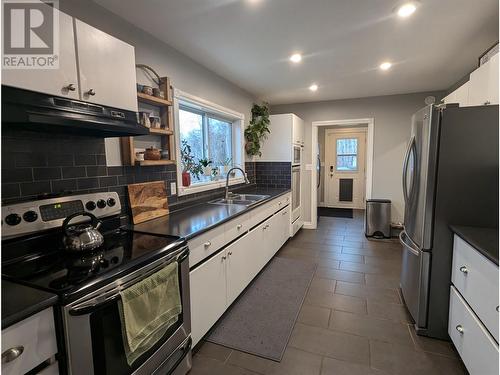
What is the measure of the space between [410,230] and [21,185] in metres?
2.71

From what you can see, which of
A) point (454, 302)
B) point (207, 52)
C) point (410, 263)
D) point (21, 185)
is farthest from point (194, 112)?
point (454, 302)

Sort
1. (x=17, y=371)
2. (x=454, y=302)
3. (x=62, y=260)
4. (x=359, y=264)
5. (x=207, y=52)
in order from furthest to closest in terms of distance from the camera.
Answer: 1. (x=359, y=264)
2. (x=207, y=52)
3. (x=454, y=302)
4. (x=62, y=260)
5. (x=17, y=371)

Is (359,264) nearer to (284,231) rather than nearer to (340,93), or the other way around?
(284,231)

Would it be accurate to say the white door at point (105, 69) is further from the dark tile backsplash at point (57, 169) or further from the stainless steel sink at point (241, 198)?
the stainless steel sink at point (241, 198)

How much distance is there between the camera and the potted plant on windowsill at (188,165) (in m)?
2.70

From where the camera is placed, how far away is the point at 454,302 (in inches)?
71.2

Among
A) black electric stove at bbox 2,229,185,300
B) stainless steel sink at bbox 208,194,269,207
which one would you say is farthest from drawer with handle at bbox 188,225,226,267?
stainless steel sink at bbox 208,194,269,207

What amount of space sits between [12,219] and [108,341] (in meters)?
0.74

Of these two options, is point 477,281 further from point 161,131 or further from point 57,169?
point 57,169

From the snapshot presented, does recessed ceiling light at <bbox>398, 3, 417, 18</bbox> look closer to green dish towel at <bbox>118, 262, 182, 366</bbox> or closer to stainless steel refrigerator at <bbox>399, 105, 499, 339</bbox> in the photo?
stainless steel refrigerator at <bbox>399, 105, 499, 339</bbox>

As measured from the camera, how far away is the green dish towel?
118 centimetres

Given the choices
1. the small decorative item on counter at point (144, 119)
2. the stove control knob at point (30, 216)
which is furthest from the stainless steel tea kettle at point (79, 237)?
the small decorative item on counter at point (144, 119)

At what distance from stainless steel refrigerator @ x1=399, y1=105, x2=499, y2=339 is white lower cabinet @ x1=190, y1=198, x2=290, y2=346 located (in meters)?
1.43

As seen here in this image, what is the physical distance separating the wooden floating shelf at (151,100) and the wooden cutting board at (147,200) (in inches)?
25.5
